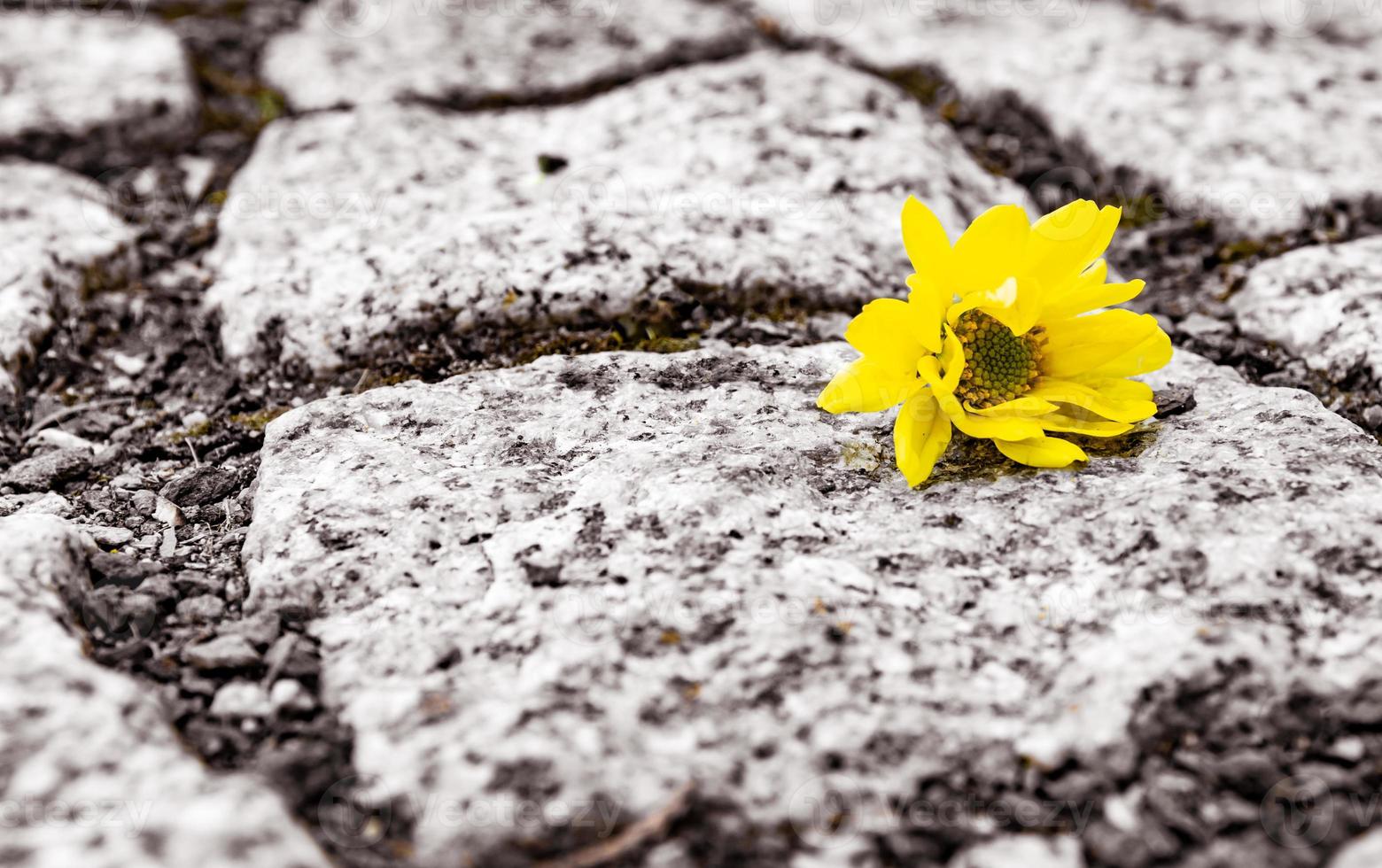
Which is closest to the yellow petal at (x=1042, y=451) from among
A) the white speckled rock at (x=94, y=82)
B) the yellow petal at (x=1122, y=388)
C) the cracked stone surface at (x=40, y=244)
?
the yellow petal at (x=1122, y=388)

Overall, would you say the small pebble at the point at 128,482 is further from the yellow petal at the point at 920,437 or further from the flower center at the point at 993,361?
the flower center at the point at 993,361

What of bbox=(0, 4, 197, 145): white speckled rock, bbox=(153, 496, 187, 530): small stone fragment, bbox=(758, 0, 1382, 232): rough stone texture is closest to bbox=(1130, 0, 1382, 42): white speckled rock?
bbox=(758, 0, 1382, 232): rough stone texture

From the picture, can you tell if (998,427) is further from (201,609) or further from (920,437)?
(201,609)

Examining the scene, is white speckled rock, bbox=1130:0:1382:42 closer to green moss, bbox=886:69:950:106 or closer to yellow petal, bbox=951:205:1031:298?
green moss, bbox=886:69:950:106

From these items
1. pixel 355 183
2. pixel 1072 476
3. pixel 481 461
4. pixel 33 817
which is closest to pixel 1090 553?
pixel 1072 476

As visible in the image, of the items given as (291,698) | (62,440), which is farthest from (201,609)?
(62,440)

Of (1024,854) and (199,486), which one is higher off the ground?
(1024,854)
